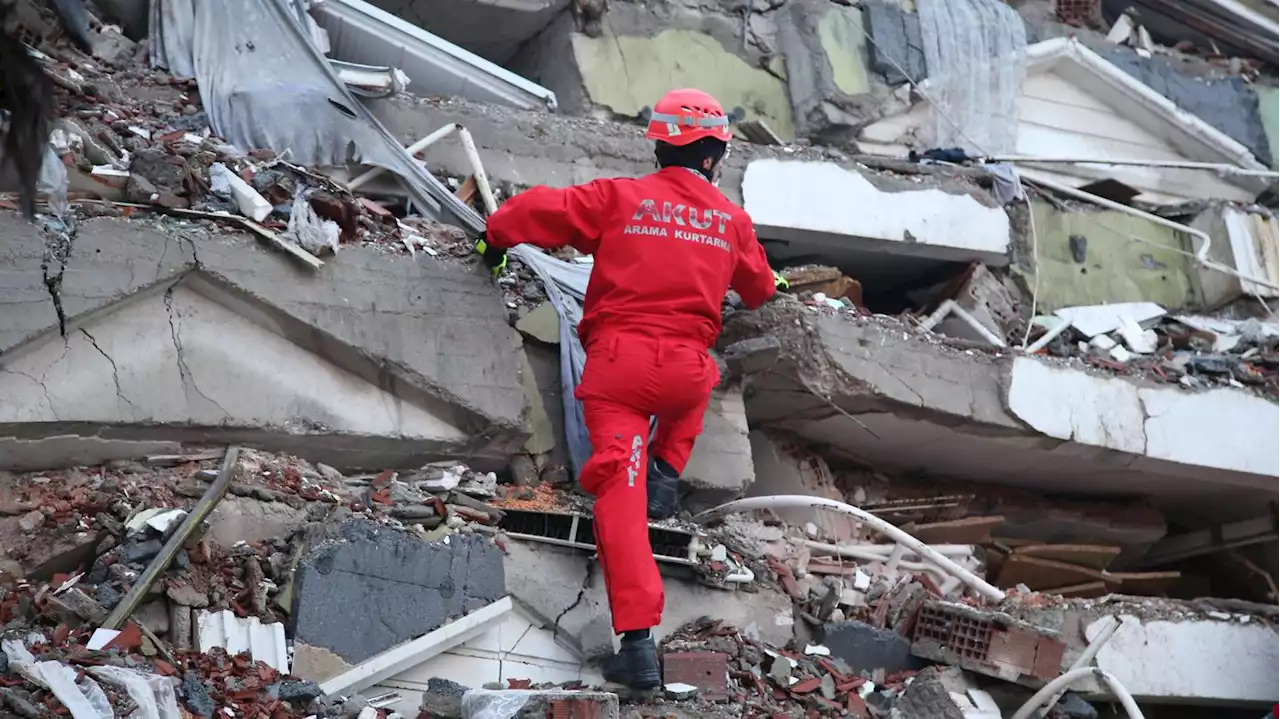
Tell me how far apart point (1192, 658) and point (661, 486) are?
10.6ft

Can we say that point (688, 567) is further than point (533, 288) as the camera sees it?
No

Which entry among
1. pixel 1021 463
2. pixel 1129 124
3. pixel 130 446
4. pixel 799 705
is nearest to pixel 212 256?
pixel 130 446

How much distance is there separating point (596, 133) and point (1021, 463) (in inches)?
114

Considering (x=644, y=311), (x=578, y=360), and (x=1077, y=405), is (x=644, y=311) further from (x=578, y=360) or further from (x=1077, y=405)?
(x=1077, y=405)

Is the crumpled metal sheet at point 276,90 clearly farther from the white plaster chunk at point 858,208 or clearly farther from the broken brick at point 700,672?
the broken brick at point 700,672

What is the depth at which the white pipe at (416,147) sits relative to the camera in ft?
23.0

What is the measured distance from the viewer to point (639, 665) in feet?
18.0

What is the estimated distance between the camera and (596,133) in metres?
7.98

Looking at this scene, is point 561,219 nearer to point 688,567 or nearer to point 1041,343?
point 688,567

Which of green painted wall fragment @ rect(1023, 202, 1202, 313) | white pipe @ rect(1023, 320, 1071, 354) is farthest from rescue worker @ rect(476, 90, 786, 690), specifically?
green painted wall fragment @ rect(1023, 202, 1202, 313)

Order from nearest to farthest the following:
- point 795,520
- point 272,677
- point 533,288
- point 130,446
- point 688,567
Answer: point 272,677 → point 130,446 → point 688,567 → point 533,288 → point 795,520

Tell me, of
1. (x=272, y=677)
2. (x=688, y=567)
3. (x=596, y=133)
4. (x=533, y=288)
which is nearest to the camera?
(x=272, y=677)

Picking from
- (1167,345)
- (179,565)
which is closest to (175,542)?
(179,565)

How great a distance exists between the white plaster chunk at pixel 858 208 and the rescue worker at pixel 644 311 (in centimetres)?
183
